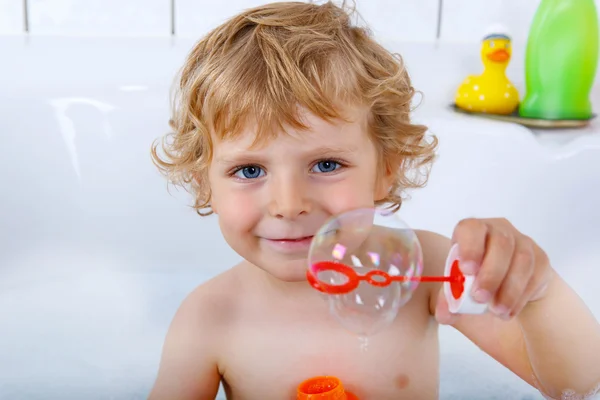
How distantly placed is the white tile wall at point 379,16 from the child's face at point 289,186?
81cm

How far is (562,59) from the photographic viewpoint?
59.9 inches

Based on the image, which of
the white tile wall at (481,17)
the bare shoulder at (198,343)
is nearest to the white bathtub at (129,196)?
the white tile wall at (481,17)

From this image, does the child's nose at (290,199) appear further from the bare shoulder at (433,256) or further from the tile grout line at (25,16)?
the tile grout line at (25,16)

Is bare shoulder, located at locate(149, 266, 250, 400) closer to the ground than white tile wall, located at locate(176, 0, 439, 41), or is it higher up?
closer to the ground

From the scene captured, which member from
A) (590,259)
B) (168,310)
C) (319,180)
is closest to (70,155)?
(168,310)

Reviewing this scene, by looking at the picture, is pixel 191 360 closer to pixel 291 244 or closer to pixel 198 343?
pixel 198 343

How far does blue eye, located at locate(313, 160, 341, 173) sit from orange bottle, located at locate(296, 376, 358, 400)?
0.25 meters

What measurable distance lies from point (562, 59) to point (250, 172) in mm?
855

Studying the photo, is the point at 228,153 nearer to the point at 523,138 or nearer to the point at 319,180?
the point at 319,180

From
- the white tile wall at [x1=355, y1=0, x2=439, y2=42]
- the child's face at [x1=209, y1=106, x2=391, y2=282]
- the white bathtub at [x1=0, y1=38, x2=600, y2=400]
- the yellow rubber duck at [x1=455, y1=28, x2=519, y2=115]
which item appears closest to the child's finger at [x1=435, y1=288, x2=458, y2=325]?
the child's face at [x1=209, y1=106, x2=391, y2=282]

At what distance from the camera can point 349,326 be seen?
0.88 metres

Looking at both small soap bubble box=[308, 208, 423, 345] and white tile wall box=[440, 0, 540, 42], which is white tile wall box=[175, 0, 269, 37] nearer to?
white tile wall box=[440, 0, 540, 42]

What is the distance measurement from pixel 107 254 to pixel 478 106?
77cm

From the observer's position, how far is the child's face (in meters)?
0.87
